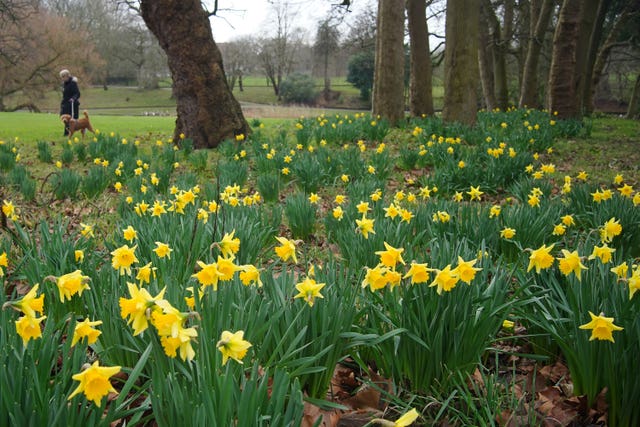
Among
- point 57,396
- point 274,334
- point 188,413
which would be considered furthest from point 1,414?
point 274,334

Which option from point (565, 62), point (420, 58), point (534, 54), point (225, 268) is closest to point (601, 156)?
point (565, 62)

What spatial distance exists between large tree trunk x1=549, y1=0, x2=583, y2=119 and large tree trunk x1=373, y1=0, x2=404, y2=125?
320 cm

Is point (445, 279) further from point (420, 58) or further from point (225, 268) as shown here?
point (420, 58)

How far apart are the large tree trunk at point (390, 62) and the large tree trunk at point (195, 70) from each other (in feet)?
9.62

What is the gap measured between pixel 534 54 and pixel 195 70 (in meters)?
10.5

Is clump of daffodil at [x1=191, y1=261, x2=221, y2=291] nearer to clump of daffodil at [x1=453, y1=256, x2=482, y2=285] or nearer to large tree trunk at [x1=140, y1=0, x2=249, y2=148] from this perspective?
clump of daffodil at [x1=453, y1=256, x2=482, y2=285]

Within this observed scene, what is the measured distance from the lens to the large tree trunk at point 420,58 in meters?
11.1

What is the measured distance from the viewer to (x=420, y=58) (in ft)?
36.5

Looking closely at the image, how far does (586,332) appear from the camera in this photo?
5.15 ft

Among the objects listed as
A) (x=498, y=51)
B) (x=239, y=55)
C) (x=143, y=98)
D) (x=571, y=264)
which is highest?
(x=239, y=55)

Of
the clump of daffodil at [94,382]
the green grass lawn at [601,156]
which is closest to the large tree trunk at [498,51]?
the green grass lawn at [601,156]

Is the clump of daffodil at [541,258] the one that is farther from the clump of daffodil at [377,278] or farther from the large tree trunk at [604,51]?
the large tree trunk at [604,51]

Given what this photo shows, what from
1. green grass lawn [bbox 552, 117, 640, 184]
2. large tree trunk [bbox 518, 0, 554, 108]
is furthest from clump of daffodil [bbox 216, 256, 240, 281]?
large tree trunk [bbox 518, 0, 554, 108]

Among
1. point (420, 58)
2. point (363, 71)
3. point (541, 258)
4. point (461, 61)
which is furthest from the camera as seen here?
point (363, 71)
